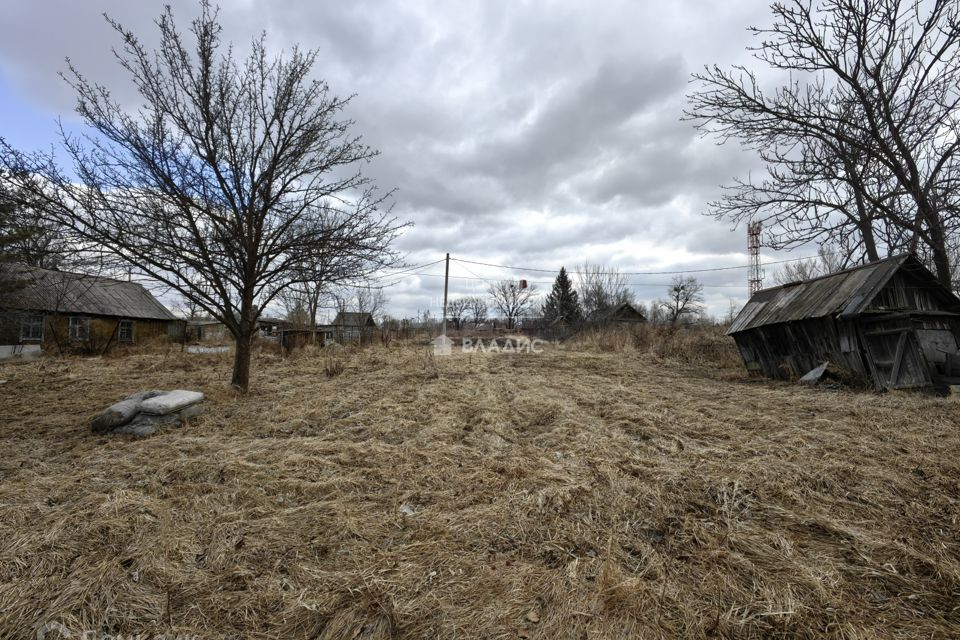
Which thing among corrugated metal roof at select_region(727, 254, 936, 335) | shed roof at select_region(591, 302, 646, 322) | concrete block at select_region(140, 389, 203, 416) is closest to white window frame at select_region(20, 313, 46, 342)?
concrete block at select_region(140, 389, 203, 416)

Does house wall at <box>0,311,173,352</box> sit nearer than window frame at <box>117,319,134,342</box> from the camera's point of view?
Yes

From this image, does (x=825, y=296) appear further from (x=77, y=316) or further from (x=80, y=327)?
(x=77, y=316)

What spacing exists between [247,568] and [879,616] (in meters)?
3.23

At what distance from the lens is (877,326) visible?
8.07 m

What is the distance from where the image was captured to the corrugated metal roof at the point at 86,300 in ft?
51.6

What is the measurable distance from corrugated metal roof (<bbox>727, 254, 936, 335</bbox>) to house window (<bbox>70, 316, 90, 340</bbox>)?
30.2 m

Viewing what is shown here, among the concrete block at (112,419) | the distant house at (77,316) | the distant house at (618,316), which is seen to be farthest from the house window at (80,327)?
the distant house at (618,316)

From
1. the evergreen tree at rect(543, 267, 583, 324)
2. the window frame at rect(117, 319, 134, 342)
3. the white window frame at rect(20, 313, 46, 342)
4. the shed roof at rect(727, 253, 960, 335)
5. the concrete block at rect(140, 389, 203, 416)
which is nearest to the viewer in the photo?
the concrete block at rect(140, 389, 203, 416)

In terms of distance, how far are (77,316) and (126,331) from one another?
10.0 feet

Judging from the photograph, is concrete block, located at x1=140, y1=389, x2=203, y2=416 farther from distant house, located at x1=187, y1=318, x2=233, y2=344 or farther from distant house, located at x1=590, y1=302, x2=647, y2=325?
distant house, located at x1=590, y1=302, x2=647, y2=325

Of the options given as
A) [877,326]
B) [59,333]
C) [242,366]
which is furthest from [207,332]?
[877,326]

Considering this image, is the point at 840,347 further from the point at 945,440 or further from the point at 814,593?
the point at 814,593

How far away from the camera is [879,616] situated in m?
1.78

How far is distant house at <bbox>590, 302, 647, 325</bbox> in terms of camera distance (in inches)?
1441
